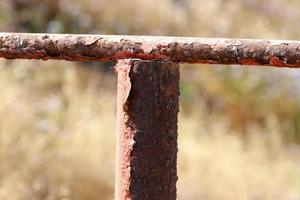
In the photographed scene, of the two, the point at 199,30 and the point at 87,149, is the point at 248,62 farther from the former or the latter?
the point at 199,30

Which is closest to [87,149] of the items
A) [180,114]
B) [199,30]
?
[180,114]

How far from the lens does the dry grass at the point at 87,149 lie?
13.5 feet

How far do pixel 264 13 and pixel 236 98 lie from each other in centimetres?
306

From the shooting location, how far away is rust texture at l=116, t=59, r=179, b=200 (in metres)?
1.35

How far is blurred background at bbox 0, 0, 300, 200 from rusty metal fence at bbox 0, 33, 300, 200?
1.71m

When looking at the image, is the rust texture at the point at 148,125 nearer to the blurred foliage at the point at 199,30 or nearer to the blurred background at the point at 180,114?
the blurred background at the point at 180,114

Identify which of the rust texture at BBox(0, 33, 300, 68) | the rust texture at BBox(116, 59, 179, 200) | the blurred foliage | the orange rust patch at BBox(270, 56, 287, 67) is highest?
the blurred foliage

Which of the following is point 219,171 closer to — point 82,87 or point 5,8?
point 82,87

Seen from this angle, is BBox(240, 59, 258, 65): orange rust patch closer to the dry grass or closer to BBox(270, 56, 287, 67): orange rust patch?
BBox(270, 56, 287, 67): orange rust patch

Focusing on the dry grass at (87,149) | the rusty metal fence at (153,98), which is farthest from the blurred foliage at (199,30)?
the rusty metal fence at (153,98)

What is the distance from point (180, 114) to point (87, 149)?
2.19m

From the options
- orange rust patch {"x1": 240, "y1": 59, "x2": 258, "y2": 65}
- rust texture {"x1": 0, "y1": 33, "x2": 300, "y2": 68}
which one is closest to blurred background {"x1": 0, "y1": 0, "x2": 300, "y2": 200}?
rust texture {"x1": 0, "y1": 33, "x2": 300, "y2": 68}

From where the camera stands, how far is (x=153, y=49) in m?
1.36

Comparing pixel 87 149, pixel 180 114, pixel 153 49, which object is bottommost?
pixel 153 49
